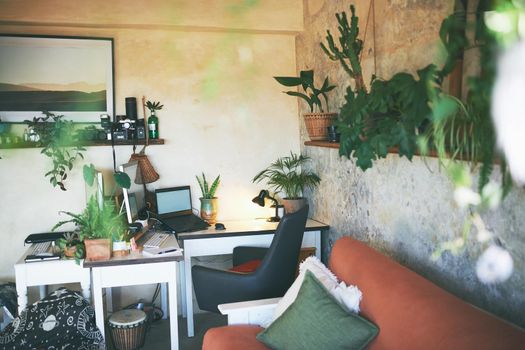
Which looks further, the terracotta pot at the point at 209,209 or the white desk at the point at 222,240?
the terracotta pot at the point at 209,209

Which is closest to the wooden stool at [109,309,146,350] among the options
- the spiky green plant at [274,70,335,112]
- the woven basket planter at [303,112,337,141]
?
the woven basket planter at [303,112,337,141]

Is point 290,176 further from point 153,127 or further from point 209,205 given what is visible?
point 153,127

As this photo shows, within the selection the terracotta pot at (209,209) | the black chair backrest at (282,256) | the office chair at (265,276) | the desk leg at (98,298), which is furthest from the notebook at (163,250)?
the terracotta pot at (209,209)

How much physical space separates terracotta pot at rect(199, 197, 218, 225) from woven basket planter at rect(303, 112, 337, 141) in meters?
1.07

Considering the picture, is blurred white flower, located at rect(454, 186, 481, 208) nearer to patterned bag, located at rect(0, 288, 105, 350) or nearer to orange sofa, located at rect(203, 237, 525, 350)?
orange sofa, located at rect(203, 237, 525, 350)

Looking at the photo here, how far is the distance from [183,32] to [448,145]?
2.96m

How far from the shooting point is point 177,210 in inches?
166

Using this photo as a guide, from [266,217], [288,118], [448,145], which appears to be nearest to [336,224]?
[266,217]

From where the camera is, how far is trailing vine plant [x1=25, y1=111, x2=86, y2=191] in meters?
3.82

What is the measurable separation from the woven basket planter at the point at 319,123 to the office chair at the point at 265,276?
727 millimetres

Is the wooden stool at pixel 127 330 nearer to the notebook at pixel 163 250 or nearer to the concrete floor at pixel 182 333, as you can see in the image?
the concrete floor at pixel 182 333

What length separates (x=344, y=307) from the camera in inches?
89.7

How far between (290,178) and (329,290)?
73.1 inches

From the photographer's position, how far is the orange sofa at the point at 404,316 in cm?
158
